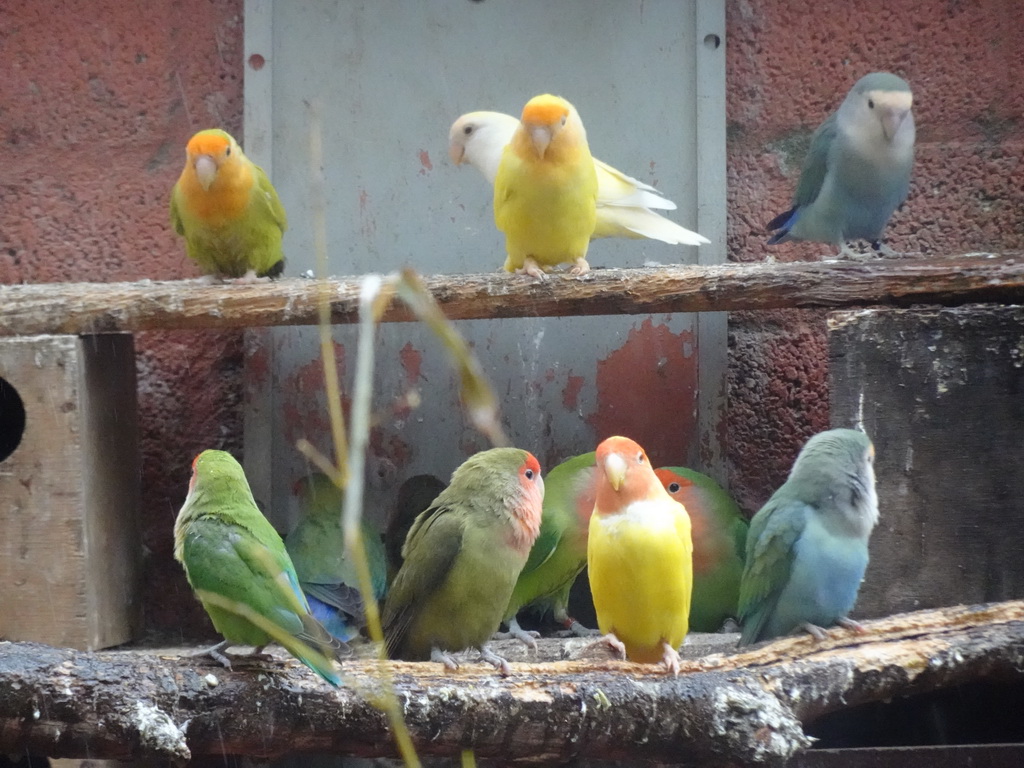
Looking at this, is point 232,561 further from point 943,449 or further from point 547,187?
point 943,449

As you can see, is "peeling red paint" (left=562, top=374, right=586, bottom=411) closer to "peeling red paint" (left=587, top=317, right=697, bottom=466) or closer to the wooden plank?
"peeling red paint" (left=587, top=317, right=697, bottom=466)

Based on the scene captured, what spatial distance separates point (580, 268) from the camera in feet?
8.80

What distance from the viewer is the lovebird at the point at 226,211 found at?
283cm

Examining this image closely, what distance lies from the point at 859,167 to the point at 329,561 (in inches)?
63.5

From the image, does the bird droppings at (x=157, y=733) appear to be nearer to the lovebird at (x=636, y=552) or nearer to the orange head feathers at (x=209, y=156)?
the lovebird at (x=636, y=552)

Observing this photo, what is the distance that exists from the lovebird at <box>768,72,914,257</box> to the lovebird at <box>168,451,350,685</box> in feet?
5.15

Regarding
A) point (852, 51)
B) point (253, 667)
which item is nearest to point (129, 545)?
A: point (253, 667)

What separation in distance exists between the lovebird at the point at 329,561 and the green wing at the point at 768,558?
880 millimetres

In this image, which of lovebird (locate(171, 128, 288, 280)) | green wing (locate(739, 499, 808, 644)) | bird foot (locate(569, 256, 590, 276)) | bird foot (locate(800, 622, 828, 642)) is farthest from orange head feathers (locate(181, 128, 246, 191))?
bird foot (locate(800, 622, 828, 642))

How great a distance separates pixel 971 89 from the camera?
3279 millimetres

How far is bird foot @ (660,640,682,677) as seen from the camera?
77.0 inches

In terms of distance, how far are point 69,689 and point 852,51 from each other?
8.84ft

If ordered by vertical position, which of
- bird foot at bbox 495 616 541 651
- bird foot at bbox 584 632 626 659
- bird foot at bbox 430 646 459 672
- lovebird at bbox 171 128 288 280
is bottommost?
bird foot at bbox 495 616 541 651

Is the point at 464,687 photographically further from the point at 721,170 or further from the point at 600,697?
the point at 721,170
